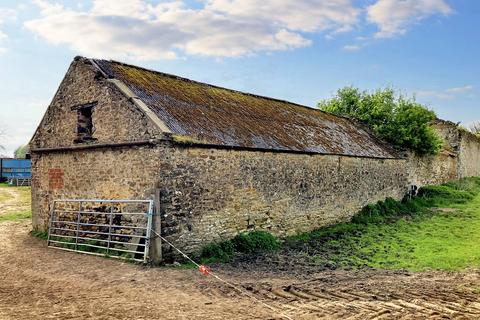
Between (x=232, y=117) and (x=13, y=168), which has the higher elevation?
(x=232, y=117)

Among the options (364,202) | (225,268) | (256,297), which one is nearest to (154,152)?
(225,268)

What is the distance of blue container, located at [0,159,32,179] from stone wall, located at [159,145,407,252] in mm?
31823

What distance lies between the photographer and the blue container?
38.1 metres

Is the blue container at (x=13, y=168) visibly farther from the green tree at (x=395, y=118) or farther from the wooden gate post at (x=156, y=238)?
the wooden gate post at (x=156, y=238)

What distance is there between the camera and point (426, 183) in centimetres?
2588

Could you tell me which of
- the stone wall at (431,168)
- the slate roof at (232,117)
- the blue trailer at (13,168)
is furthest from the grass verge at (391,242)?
the blue trailer at (13,168)

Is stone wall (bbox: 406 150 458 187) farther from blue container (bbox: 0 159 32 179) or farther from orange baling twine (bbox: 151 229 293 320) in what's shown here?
blue container (bbox: 0 159 32 179)

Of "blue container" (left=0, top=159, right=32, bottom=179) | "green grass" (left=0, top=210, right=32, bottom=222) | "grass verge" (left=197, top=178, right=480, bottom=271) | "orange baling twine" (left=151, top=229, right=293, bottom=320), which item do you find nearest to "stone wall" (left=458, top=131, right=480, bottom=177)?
"grass verge" (left=197, top=178, right=480, bottom=271)

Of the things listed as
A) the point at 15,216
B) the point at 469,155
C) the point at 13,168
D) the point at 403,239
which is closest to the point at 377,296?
the point at 403,239

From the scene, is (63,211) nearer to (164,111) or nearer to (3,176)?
(164,111)

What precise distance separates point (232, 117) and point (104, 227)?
560 centimetres

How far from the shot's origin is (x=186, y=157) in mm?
10727

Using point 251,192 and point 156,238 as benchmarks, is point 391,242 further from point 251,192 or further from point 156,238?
point 156,238

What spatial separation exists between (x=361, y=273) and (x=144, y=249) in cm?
523
